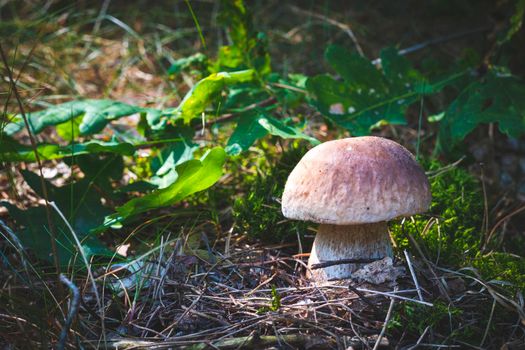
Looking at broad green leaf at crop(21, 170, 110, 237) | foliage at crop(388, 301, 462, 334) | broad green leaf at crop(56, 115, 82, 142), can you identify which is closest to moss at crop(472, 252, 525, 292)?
foliage at crop(388, 301, 462, 334)

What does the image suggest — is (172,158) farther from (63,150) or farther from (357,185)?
(357,185)

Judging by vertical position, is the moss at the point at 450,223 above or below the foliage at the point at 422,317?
below

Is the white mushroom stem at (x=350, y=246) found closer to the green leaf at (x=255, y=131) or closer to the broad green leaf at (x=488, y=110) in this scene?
the green leaf at (x=255, y=131)

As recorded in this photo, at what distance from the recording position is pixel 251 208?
101 inches

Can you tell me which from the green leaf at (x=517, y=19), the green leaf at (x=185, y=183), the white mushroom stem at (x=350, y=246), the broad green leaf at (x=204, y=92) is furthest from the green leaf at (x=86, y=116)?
the green leaf at (x=517, y=19)

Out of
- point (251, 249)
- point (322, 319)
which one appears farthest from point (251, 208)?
point (322, 319)

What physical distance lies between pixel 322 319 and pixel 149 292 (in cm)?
74

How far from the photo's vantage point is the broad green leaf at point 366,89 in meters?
2.86

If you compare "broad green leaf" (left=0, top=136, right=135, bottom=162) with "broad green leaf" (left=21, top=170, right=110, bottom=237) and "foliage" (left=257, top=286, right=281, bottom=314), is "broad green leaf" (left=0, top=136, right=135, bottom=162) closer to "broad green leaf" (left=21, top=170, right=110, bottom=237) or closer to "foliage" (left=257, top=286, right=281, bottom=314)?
"broad green leaf" (left=21, top=170, right=110, bottom=237)

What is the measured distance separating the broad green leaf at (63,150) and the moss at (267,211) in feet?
2.11

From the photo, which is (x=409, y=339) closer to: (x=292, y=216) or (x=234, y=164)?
(x=292, y=216)

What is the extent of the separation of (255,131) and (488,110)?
1.31 metres

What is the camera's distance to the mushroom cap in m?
1.81

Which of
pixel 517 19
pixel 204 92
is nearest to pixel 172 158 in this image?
pixel 204 92
